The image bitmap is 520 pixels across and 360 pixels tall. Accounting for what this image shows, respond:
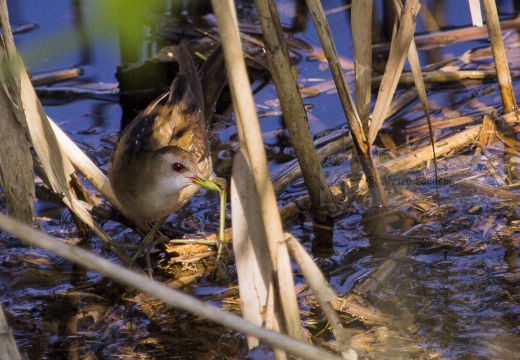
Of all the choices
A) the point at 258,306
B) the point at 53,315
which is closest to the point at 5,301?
the point at 53,315

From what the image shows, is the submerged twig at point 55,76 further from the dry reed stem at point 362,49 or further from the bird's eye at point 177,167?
the dry reed stem at point 362,49

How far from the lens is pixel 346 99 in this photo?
2.90 m

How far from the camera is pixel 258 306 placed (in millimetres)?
1748

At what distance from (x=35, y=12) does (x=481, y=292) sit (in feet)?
14.1

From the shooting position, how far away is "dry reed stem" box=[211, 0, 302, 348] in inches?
56.5

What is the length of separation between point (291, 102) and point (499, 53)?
1.34m

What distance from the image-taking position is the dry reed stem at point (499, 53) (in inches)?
132

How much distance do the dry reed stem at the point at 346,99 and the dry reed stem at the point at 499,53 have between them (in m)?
0.96

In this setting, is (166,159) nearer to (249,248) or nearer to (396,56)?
(396,56)

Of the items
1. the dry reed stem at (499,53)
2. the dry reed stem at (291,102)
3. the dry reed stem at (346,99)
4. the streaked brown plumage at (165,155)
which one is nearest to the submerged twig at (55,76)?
the streaked brown plumage at (165,155)

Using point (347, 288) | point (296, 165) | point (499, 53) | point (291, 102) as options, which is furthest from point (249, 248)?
point (499, 53)

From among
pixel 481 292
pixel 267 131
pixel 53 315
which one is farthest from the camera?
pixel 267 131

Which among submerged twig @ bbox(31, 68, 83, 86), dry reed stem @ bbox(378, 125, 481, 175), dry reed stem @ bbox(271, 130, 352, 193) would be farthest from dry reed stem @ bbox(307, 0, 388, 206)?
submerged twig @ bbox(31, 68, 83, 86)

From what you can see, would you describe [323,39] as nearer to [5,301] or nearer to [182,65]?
[182,65]
